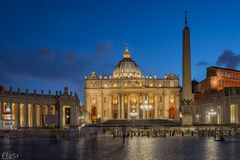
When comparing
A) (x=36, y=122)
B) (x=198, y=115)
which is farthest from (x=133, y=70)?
(x=36, y=122)

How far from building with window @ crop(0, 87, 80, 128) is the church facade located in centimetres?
5348

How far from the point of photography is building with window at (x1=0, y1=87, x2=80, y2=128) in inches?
2663

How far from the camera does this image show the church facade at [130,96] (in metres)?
143

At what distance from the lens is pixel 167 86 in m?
144

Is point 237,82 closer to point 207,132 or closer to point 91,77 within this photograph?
point 91,77

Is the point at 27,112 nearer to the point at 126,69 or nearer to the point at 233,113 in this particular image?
the point at 233,113

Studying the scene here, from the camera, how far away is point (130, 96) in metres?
144

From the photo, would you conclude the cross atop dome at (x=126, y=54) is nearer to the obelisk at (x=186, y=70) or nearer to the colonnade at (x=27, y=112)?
the colonnade at (x=27, y=112)

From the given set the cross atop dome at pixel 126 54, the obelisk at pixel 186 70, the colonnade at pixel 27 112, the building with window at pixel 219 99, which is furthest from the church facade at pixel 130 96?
the obelisk at pixel 186 70

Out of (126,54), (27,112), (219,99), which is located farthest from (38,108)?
(126,54)

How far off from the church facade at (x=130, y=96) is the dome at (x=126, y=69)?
31.9 feet

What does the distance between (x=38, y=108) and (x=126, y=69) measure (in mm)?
82167

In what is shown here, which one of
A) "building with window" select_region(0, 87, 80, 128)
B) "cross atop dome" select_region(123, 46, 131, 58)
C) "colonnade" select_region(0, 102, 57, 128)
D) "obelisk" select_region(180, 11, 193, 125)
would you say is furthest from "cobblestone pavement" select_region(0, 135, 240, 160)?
A: "cross atop dome" select_region(123, 46, 131, 58)

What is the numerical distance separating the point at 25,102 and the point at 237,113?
32.9 metres
